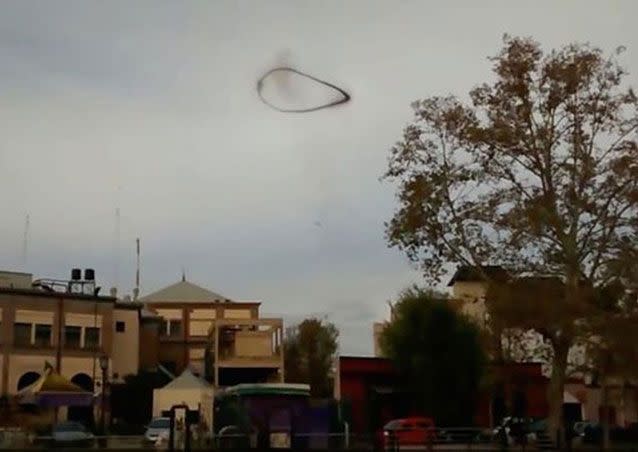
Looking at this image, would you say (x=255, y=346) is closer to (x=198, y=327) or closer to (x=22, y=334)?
(x=22, y=334)

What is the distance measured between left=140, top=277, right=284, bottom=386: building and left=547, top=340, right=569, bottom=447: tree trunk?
115 feet

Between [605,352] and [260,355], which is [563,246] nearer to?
[605,352]

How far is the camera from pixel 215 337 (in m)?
78.1

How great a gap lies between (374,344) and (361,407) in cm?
1735

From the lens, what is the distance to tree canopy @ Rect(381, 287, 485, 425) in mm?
63562

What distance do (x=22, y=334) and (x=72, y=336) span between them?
390 centimetres

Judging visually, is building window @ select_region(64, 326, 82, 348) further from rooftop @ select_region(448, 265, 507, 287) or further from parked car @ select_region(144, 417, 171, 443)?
rooftop @ select_region(448, 265, 507, 287)

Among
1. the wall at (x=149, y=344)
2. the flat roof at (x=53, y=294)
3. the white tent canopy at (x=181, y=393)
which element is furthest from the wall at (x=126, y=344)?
the white tent canopy at (x=181, y=393)

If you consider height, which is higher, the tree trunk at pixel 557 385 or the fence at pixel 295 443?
the tree trunk at pixel 557 385

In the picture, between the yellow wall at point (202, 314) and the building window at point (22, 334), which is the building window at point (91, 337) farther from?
the yellow wall at point (202, 314)

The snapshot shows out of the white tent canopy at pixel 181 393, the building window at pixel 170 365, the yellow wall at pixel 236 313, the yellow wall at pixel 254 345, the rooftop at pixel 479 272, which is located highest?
the yellow wall at pixel 236 313

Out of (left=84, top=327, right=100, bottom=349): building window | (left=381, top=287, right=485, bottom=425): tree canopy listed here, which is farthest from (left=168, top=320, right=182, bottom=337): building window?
(left=381, top=287, right=485, bottom=425): tree canopy

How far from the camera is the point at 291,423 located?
36.1 meters

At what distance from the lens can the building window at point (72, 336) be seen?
73875 mm
